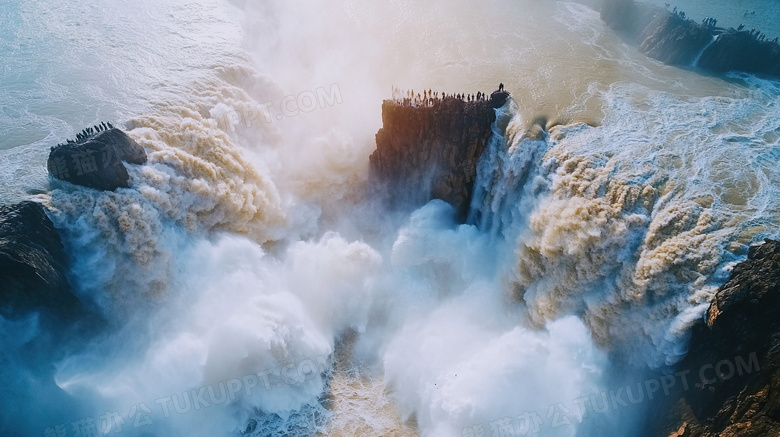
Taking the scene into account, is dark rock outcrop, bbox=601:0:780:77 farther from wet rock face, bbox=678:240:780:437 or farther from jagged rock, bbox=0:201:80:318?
jagged rock, bbox=0:201:80:318

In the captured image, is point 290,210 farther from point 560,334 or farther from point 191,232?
point 560,334

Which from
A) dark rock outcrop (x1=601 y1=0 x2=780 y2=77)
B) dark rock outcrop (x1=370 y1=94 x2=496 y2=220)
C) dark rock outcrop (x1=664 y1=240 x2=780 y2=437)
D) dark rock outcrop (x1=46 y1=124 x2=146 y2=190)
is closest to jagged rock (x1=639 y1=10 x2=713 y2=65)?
dark rock outcrop (x1=601 y1=0 x2=780 y2=77)

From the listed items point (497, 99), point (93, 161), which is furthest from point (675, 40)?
point (93, 161)

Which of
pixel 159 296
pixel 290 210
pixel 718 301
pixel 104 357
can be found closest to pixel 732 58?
pixel 718 301

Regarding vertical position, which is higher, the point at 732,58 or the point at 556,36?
the point at 556,36

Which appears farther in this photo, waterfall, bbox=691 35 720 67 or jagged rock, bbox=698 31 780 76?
waterfall, bbox=691 35 720 67

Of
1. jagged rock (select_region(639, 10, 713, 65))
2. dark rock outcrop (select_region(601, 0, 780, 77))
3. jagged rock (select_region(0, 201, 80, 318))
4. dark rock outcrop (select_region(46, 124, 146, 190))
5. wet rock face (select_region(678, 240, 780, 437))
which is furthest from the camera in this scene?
jagged rock (select_region(639, 10, 713, 65))
